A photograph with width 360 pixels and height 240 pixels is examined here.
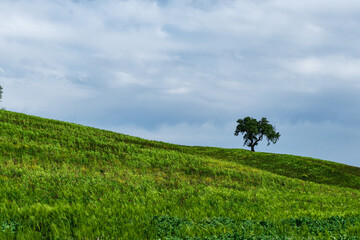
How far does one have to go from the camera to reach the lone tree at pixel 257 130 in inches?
3039

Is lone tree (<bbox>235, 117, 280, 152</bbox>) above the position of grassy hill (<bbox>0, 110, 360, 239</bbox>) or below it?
above

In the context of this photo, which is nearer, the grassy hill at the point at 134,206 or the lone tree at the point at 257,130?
the grassy hill at the point at 134,206

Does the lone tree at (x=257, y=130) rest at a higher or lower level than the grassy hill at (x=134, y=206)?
higher

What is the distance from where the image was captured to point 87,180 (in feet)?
45.5

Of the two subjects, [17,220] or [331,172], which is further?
[331,172]

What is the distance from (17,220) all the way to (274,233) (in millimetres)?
6461

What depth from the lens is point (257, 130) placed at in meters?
76.0

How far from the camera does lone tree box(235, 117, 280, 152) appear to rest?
77.2 m

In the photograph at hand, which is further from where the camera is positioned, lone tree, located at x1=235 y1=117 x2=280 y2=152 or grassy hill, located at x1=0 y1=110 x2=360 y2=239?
lone tree, located at x1=235 y1=117 x2=280 y2=152

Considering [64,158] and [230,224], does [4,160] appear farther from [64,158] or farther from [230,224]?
[230,224]

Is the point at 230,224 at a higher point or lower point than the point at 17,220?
higher

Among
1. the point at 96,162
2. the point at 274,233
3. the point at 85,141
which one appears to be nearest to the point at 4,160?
the point at 96,162

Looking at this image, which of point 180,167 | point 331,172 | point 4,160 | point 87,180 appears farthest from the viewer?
point 331,172

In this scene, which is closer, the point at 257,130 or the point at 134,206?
the point at 134,206
